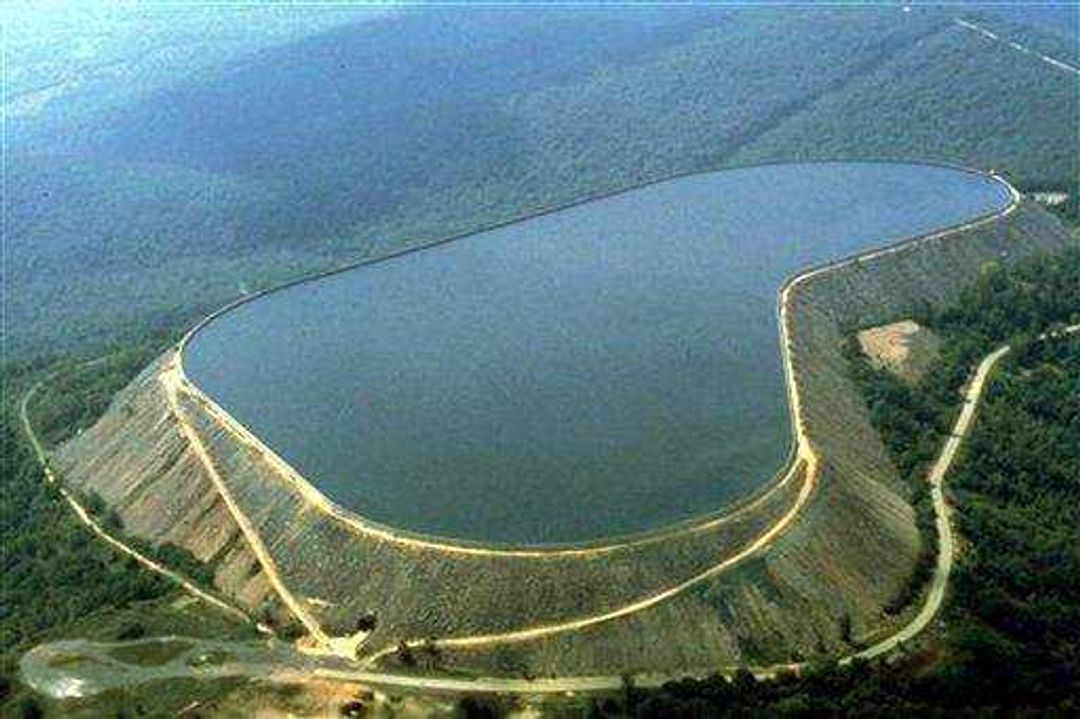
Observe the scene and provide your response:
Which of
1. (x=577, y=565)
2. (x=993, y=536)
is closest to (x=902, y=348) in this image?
(x=993, y=536)

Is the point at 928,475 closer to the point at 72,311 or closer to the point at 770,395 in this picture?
the point at 770,395

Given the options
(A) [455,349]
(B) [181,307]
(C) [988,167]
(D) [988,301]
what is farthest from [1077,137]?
(B) [181,307]

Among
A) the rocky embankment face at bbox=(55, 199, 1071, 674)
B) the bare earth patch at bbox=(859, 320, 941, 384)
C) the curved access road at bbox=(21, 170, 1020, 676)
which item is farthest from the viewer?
the bare earth patch at bbox=(859, 320, 941, 384)

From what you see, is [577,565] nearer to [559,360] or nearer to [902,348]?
[559,360]

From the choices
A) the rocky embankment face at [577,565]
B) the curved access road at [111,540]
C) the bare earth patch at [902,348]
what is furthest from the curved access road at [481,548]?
the bare earth patch at [902,348]

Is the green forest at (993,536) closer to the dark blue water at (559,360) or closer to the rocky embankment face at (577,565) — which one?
the rocky embankment face at (577,565)

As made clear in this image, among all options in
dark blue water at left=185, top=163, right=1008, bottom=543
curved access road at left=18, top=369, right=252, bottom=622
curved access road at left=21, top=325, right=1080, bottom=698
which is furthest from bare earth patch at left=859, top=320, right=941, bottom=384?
curved access road at left=18, top=369, right=252, bottom=622

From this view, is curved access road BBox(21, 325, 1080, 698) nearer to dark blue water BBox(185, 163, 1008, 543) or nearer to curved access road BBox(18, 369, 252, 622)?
curved access road BBox(18, 369, 252, 622)
